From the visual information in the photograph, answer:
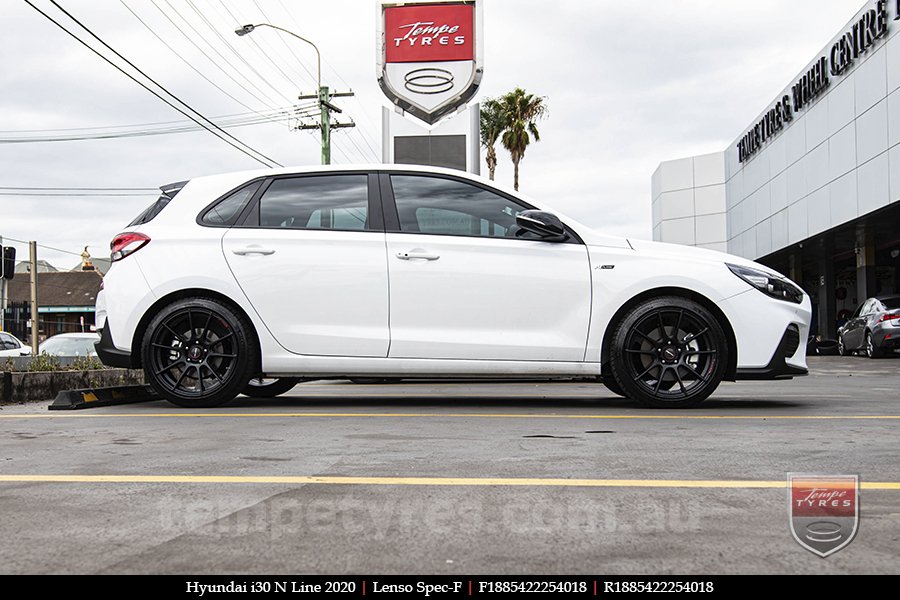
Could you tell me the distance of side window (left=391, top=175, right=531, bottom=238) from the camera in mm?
6668

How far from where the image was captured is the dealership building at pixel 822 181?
2441cm

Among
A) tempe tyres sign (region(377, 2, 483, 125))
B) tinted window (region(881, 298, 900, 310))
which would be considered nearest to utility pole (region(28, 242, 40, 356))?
tempe tyres sign (region(377, 2, 483, 125))

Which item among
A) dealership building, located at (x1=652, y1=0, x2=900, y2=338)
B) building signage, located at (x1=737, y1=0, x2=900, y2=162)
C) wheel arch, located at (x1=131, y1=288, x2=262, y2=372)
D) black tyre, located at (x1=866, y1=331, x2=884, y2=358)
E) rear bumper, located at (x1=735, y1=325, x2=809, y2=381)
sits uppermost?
building signage, located at (x1=737, y1=0, x2=900, y2=162)

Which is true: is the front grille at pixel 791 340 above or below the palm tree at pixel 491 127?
below

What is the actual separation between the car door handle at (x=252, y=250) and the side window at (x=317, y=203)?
236mm

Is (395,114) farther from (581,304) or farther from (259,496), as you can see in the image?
(259,496)

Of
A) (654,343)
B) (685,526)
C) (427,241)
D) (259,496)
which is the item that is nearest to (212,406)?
(427,241)

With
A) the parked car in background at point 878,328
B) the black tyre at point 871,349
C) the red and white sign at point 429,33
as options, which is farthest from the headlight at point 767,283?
the black tyre at point 871,349

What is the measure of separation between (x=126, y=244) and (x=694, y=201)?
44352 millimetres

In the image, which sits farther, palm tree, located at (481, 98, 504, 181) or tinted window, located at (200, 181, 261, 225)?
palm tree, located at (481, 98, 504, 181)

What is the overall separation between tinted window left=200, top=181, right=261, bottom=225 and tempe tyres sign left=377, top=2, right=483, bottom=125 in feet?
40.3

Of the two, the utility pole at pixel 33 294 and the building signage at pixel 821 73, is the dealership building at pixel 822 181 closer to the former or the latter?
the building signage at pixel 821 73

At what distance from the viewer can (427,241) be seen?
260 inches

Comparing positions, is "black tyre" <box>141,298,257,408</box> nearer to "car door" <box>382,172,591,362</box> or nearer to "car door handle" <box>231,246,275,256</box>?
"car door handle" <box>231,246,275,256</box>
